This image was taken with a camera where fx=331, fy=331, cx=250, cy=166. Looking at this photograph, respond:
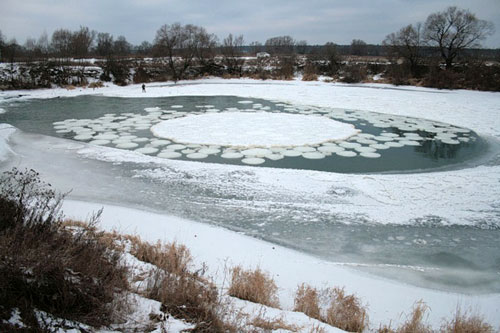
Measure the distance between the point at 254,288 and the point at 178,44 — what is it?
85.0 feet

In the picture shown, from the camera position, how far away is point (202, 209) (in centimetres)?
446

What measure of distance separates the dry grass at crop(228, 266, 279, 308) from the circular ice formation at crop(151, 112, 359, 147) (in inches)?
191

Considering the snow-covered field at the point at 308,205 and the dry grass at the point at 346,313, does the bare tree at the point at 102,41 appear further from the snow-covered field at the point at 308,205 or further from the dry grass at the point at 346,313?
→ the dry grass at the point at 346,313

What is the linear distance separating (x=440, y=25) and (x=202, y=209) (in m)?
23.9

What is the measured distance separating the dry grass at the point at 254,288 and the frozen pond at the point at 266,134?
3519 mm

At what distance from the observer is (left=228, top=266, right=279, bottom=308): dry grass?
8.46ft

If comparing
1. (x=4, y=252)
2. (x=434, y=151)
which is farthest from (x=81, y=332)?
(x=434, y=151)

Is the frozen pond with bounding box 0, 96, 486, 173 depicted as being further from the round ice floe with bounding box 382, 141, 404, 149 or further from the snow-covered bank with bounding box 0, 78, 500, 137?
the snow-covered bank with bounding box 0, 78, 500, 137

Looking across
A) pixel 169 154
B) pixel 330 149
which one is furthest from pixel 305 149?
pixel 169 154

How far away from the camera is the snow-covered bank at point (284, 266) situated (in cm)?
269

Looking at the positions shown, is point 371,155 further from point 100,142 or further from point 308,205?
point 100,142

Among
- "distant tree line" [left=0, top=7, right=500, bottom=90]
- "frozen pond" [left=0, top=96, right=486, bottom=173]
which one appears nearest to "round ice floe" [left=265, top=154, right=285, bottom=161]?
"frozen pond" [left=0, top=96, right=486, bottom=173]

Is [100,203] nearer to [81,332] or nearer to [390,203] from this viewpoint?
[81,332]

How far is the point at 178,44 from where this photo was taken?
25656 mm
